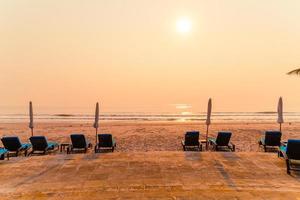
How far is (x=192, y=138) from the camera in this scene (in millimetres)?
Answer: 12016

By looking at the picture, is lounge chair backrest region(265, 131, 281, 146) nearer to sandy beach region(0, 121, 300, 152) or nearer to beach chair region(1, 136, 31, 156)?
sandy beach region(0, 121, 300, 152)

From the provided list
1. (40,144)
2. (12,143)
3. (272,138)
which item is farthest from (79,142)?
(272,138)

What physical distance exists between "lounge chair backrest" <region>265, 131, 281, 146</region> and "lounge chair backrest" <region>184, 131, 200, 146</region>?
2713mm

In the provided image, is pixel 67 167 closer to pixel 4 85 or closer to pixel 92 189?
pixel 92 189

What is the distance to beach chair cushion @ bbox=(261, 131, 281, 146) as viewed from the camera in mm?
11719

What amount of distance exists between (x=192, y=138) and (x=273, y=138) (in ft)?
10.4

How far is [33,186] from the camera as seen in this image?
21.3ft

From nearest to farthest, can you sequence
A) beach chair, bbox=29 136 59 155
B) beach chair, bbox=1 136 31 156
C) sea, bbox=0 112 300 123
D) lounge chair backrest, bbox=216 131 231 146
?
beach chair, bbox=1 136 31 156 → beach chair, bbox=29 136 59 155 → lounge chair backrest, bbox=216 131 231 146 → sea, bbox=0 112 300 123

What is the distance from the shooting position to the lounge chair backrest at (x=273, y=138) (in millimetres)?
11719

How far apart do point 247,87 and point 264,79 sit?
1219cm

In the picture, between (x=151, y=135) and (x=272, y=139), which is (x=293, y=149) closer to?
(x=272, y=139)

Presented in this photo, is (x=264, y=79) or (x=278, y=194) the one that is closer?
(x=278, y=194)

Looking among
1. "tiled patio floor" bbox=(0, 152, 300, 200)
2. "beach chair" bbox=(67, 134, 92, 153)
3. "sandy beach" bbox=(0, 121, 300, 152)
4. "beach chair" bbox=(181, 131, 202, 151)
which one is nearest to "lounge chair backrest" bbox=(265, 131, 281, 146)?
"sandy beach" bbox=(0, 121, 300, 152)

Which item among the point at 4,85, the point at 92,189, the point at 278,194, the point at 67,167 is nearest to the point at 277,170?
the point at 278,194
